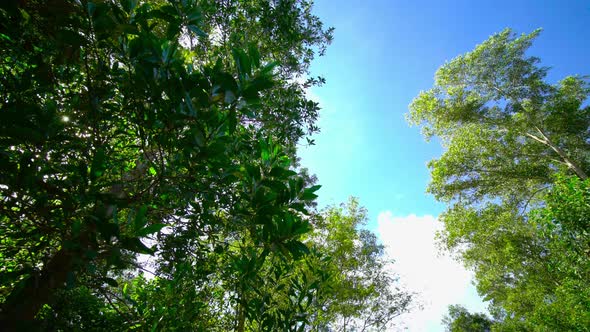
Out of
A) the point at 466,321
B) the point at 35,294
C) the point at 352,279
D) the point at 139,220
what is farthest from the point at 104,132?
the point at 466,321

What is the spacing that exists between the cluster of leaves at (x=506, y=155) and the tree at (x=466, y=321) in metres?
18.6

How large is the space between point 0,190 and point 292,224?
5.40 feet

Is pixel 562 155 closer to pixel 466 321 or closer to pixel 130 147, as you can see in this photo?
pixel 130 147

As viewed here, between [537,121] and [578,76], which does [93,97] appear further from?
[578,76]

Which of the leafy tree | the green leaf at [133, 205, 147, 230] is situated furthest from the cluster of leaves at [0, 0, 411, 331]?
the leafy tree

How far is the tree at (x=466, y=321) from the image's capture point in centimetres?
3047

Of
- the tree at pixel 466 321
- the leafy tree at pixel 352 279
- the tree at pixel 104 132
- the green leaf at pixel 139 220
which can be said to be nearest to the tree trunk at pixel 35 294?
the tree at pixel 104 132

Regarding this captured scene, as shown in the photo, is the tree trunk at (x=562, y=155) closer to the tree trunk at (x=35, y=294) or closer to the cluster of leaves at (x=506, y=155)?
the cluster of leaves at (x=506, y=155)

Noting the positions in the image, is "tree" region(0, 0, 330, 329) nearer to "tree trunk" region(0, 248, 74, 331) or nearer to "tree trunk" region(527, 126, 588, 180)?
"tree trunk" region(0, 248, 74, 331)

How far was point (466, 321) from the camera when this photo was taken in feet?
105

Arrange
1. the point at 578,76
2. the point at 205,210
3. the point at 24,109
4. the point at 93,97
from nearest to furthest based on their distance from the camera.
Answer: the point at 24,109, the point at 93,97, the point at 205,210, the point at 578,76

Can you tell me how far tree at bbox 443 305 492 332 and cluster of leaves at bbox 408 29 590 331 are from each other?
18640mm

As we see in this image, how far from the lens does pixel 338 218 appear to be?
47.6 ft

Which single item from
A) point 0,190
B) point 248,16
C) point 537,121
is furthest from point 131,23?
point 537,121
